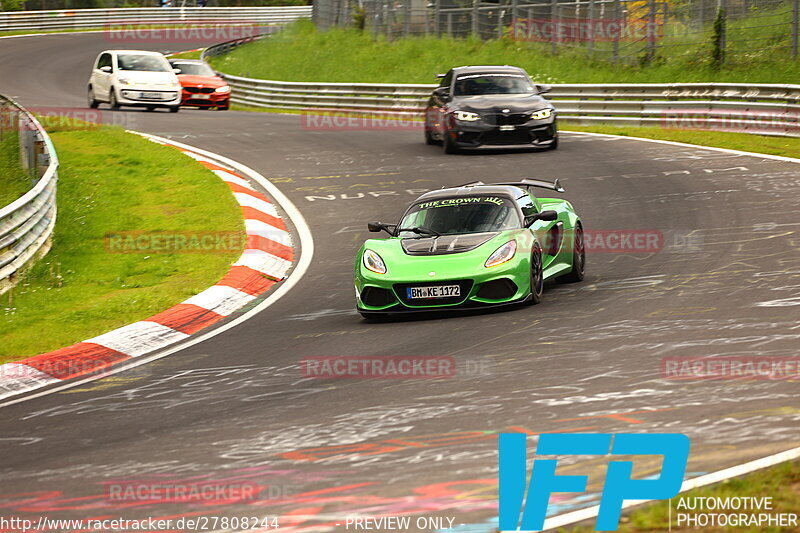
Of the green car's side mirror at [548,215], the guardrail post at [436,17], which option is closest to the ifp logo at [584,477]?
the green car's side mirror at [548,215]

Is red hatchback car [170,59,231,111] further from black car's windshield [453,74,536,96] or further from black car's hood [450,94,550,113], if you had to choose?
black car's hood [450,94,550,113]

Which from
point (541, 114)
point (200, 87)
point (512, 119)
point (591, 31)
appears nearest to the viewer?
point (512, 119)

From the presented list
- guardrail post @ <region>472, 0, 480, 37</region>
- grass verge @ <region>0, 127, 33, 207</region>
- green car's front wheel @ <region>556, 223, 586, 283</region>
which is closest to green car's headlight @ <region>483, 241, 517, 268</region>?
green car's front wheel @ <region>556, 223, 586, 283</region>

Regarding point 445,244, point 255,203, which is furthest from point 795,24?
point 445,244

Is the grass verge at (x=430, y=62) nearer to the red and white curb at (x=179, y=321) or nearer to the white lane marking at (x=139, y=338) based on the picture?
the red and white curb at (x=179, y=321)

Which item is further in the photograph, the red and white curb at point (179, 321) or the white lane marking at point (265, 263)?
the white lane marking at point (265, 263)

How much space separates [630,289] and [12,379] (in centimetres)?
569

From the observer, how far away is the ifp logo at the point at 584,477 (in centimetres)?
497

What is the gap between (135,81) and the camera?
99.0 ft

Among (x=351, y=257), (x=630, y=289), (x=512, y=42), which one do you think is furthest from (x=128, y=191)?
(x=512, y=42)

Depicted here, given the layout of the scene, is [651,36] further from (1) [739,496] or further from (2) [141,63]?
(1) [739,496]
